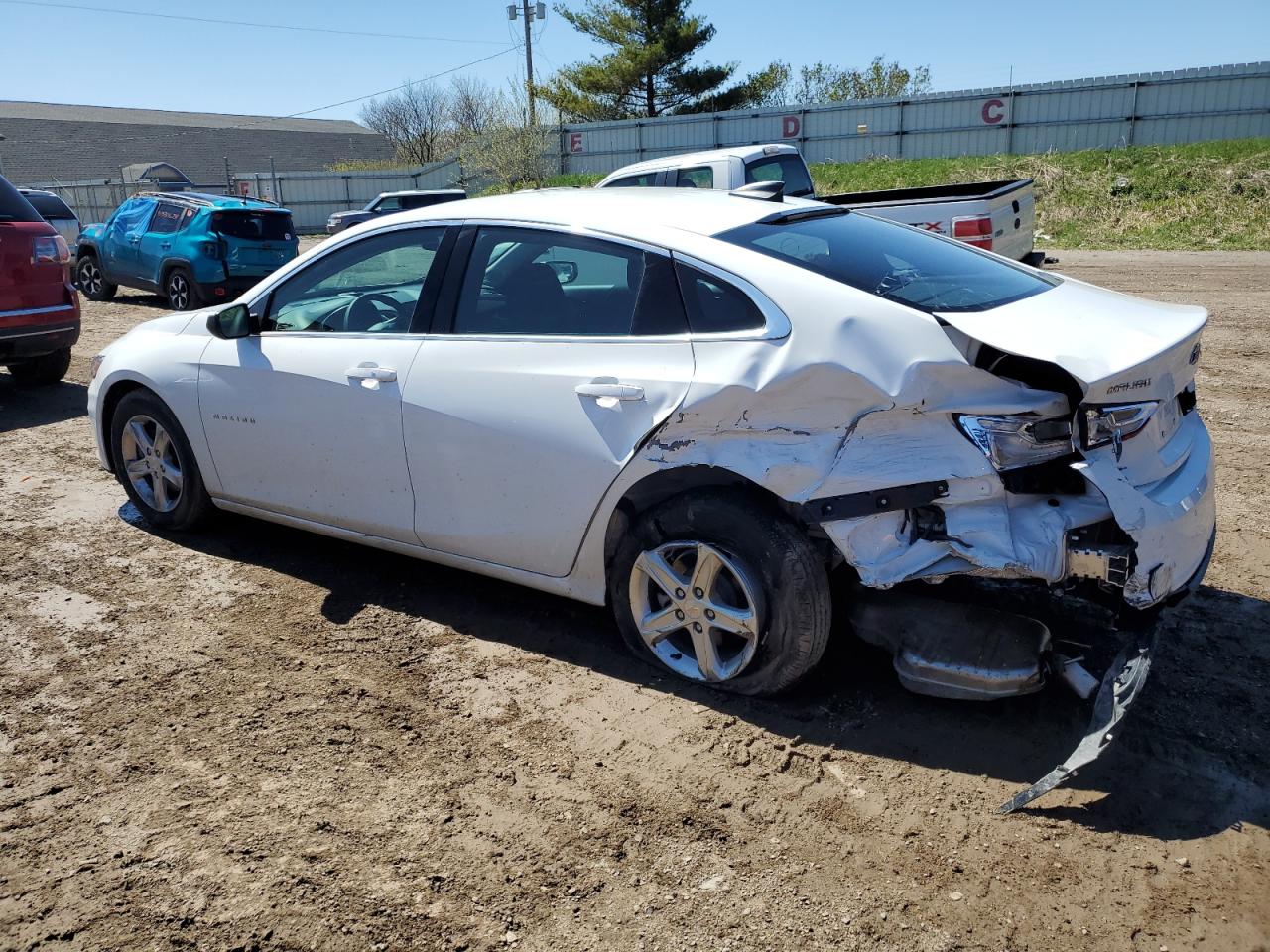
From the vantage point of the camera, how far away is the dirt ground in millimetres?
2533

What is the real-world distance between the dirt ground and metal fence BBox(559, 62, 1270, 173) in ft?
90.8

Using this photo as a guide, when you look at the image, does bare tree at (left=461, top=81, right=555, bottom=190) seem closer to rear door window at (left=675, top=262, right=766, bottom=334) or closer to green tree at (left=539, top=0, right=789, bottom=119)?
green tree at (left=539, top=0, right=789, bottom=119)

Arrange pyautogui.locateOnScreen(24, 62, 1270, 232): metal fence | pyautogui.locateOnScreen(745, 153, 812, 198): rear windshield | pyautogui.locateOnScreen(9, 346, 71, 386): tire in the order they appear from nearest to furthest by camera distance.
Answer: pyautogui.locateOnScreen(9, 346, 71, 386): tire, pyautogui.locateOnScreen(745, 153, 812, 198): rear windshield, pyautogui.locateOnScreen(24, 62, 1270, 232): metal fence

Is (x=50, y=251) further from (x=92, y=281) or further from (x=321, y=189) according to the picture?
(x=321, y=189)

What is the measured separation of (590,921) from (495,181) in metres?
39.0

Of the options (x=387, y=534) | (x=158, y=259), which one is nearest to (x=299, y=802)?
(x=387, y=534)

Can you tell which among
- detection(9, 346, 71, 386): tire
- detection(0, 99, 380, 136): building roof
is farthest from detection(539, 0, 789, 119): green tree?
detection(9, 346, 71, 386): tire

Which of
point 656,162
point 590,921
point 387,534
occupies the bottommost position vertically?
point 590,921

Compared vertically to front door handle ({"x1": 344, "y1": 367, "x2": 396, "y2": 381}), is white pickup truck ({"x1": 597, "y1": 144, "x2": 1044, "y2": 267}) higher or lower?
higher

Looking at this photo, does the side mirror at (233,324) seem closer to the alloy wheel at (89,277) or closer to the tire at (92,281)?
the tire at (92,281)

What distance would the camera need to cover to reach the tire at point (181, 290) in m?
14.6

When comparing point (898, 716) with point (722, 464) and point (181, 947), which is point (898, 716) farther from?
point (181, 947)

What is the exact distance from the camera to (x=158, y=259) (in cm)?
1495

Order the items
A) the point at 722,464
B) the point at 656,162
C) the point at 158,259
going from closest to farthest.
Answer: the point at 722,464
the point at 656,162
the point at 158,259
